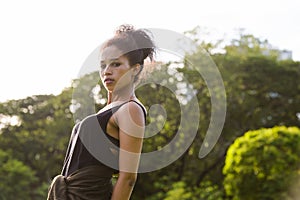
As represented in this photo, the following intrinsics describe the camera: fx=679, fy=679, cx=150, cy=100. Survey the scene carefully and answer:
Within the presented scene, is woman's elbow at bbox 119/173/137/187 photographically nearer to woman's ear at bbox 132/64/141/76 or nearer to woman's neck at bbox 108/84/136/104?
woman's neck at bbox 108/84/136/104

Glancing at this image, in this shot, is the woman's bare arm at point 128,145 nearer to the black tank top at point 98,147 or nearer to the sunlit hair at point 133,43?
the black tank top at point 98,147

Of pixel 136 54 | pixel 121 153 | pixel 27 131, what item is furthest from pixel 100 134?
pixel 27 131

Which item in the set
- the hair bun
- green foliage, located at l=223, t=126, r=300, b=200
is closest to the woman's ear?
the hair bun

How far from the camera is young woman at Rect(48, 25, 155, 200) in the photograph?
199 cm

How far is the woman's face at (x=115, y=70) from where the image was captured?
2.11m

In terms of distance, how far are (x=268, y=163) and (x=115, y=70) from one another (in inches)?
407

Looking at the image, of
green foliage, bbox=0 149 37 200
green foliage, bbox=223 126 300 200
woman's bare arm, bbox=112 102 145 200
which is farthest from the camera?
green foliage, bbox=0 149 37 200

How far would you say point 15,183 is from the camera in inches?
677

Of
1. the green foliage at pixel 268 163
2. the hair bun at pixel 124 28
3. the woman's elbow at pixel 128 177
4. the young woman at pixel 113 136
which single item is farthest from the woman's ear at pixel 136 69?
the green foliage at pixel 268 163

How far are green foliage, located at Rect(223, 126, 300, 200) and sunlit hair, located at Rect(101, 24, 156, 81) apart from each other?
1009cm

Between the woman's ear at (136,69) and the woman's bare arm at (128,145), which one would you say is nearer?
the woman's bare arm at (128,145)

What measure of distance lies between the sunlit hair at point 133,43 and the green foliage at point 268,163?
397 inches

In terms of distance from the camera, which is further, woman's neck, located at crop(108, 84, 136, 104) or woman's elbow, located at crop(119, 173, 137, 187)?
woman's neck, located at crop(108, 84, 136, 104)

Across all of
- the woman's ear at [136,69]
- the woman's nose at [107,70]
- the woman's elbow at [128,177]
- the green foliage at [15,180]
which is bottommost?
the woman's elbow at [128,177]
